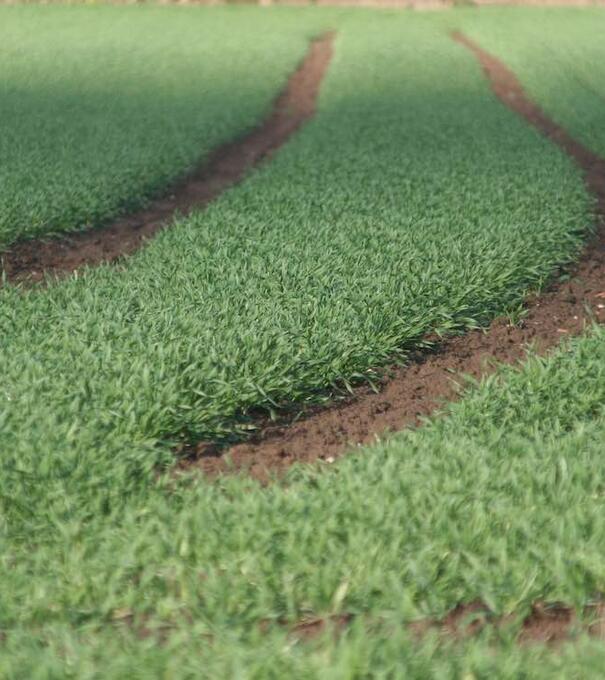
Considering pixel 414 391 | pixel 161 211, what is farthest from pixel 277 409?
pixel 161 211

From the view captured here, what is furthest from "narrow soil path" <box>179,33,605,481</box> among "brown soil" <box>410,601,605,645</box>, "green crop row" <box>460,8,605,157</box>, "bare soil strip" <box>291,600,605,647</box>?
"green crop row" <box>460,8,605,157</box>

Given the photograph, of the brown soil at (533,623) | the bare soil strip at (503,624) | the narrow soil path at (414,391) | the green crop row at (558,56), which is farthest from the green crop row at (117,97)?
the brown soil at (533,623)

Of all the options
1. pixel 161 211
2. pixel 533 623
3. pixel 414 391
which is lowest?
pixel 161 211

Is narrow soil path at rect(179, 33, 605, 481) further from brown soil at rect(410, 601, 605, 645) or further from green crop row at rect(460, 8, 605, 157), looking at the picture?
green crop row at rect(460, 8, 605, 157)

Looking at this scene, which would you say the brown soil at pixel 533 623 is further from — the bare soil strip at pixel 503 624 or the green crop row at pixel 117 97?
the green crop row at pixel 117 97

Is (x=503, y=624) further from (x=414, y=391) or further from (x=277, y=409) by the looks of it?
(x=414, y=391)

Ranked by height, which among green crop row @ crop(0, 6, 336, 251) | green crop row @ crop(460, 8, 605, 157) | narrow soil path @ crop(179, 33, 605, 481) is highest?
green crop row @ crop(460, 8, 605, 157)

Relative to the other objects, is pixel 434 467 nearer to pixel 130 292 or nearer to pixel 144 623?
pixel 144 623
